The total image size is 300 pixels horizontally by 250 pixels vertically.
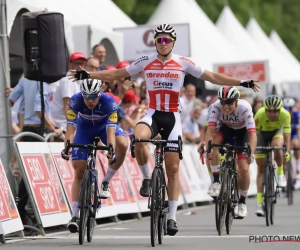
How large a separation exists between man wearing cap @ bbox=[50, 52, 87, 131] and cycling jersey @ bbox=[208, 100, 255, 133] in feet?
7.70

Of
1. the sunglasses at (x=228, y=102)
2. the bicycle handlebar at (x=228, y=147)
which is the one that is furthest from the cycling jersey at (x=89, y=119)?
the sunglasses at (x=228, y=102)

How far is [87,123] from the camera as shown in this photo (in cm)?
1373

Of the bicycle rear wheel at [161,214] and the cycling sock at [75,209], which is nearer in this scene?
the bicycle rear wheel at [161,214]

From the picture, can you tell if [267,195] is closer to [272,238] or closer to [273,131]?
[273,131]

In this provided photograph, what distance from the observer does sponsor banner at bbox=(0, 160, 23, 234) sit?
13141 millimetres

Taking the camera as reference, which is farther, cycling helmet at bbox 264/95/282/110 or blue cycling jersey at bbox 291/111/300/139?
blue cycling jersey at bbox 291/111/300/139

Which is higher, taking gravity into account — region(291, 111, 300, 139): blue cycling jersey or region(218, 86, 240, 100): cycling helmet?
region(218, 86, 240, 100): cycling helmet

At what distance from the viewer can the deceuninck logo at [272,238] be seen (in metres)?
13.2

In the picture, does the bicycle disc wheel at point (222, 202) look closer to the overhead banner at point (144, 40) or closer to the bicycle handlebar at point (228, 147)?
the bicycle handlebar at point (228, 147)

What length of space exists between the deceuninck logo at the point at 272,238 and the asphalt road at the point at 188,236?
4 cm

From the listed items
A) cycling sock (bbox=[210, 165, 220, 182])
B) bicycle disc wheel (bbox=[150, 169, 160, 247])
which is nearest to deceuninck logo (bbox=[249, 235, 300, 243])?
bicycle disc wheel (bbox=[150, 169, 160, 247])

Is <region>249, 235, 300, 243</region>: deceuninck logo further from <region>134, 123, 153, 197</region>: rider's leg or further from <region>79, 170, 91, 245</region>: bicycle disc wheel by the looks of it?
<region>79, 170, 91, 245</region>: bicycle disc wheel

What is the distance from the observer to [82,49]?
21.0 m

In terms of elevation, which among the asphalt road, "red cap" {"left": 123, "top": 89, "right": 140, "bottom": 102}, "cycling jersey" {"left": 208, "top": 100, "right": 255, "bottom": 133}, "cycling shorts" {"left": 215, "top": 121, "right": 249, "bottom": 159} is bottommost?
the asphalt road
